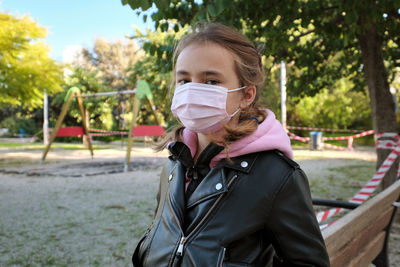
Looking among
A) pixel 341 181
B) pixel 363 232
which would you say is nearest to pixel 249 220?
pixel 363 232

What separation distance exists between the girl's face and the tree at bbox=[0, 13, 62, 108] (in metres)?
11.6

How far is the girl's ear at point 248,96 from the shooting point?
4.58ft

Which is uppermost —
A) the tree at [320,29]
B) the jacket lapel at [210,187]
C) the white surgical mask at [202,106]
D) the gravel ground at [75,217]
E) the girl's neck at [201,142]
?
the tree at [320,29]

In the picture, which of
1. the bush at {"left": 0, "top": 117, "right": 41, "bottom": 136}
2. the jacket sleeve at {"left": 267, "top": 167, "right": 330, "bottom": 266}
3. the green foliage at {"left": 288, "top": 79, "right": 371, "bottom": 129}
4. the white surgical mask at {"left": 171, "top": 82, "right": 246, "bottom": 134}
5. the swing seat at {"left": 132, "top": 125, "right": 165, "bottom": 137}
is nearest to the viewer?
the jacket sleeve at {"left": 267, "top": 167, "right": 330, "bottom": 266}

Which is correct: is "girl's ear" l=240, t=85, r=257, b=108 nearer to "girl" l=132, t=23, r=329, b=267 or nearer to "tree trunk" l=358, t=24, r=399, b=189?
"girl" l=132, t=23, r=329, b=267

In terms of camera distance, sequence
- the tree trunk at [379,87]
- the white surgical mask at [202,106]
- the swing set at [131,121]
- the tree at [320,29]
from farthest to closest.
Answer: the swing set at [131,121]
the tree trunk at [379,87]
the tree at [320,29]
the white surgical mask at [202,106]

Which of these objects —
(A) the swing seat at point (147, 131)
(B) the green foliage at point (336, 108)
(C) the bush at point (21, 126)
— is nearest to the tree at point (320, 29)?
(A) the swing seat at point (147, 131)

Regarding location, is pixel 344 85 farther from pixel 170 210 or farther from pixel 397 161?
pixel 170 210

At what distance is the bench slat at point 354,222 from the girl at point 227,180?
0.40 metres

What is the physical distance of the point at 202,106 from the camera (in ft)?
4.41

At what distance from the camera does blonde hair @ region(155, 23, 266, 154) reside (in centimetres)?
126

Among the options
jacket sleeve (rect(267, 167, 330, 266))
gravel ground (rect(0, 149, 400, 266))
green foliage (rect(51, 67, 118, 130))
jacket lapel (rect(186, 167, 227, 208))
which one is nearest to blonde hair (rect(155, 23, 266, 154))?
jacket lapel (rect(186, 167, 227, 208))

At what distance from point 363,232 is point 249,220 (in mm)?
1158

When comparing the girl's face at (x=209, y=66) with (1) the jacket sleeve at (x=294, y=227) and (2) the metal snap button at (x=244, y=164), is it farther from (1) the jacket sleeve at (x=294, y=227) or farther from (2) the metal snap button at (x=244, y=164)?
(1) the jacket sleeve at (x=294, y=227)
